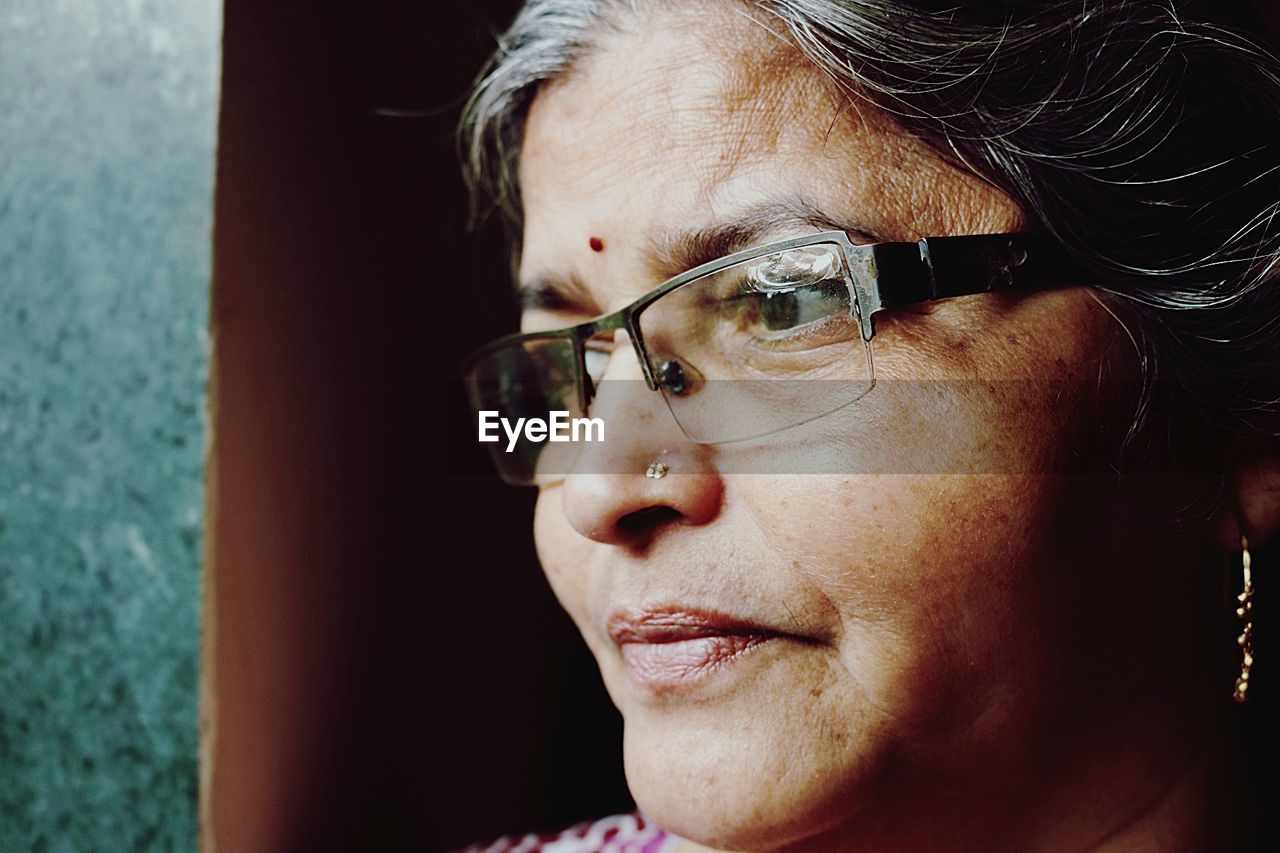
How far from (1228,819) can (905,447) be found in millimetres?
627

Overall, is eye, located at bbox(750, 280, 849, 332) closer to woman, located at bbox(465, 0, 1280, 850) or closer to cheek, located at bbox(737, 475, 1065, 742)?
woman, located at bbox(465, 0, 1280, 850)

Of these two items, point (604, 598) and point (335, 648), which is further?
point (335, 648)

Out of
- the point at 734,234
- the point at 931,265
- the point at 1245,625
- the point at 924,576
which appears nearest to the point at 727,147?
the point at 734,234

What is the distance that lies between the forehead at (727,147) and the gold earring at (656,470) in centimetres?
24

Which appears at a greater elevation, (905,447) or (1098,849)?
(905,447)

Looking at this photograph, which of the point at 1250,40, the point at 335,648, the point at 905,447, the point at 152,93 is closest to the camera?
the point at 905,447

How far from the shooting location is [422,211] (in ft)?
5.58

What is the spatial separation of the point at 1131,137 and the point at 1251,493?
402mm

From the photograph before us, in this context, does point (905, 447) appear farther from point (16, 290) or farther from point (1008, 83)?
point (16, 290)

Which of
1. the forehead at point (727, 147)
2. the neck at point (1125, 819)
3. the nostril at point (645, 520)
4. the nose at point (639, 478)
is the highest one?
the forehead at point (727, 147)

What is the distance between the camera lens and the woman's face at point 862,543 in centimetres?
92

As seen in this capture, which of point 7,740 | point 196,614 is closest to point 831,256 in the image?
point 196,614

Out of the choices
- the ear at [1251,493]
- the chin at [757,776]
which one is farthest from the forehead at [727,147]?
the chin at [757,776]

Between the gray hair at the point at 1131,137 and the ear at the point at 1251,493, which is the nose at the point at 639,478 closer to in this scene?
the gray hair at the point at 1131,137
